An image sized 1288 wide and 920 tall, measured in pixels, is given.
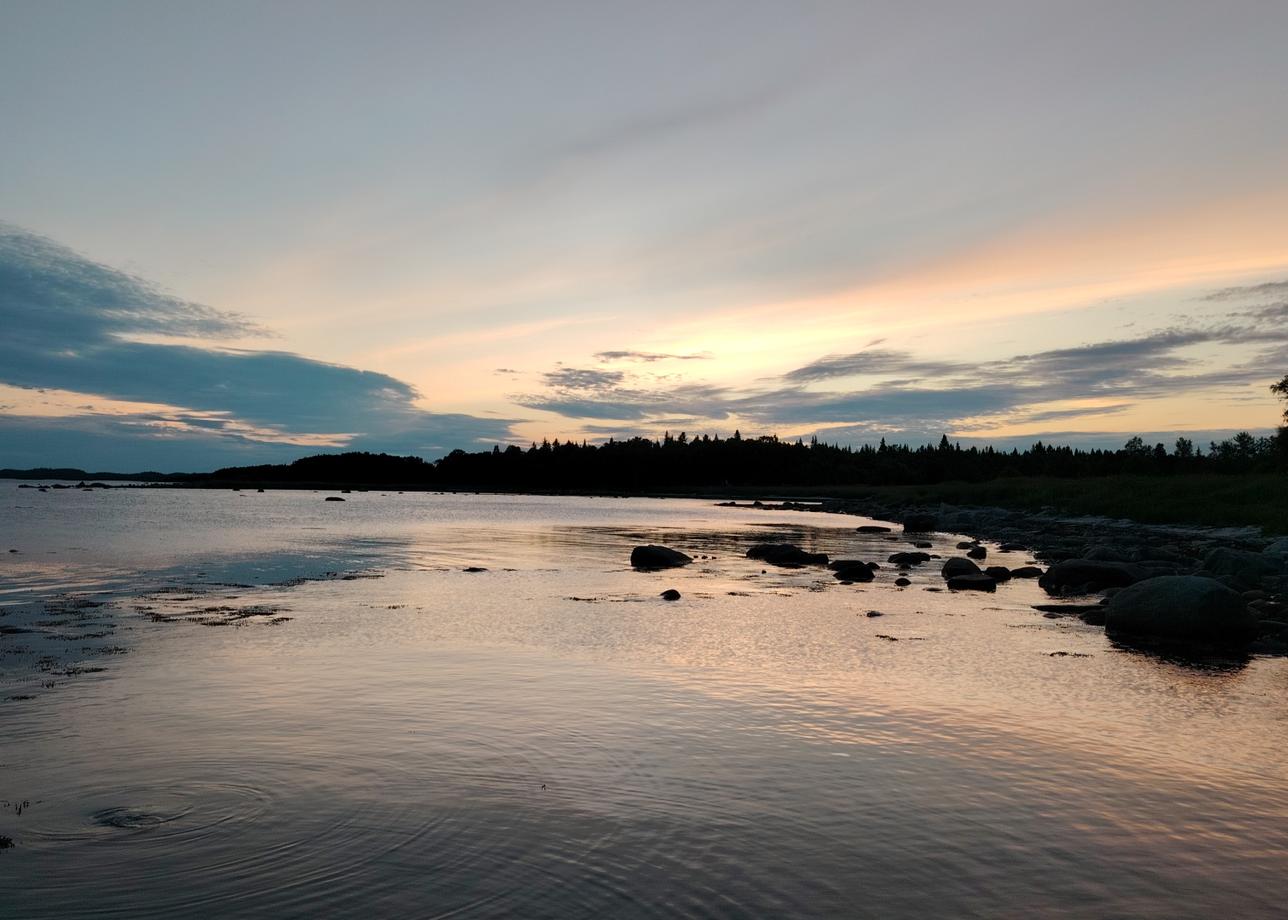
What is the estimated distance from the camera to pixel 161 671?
1644 cm

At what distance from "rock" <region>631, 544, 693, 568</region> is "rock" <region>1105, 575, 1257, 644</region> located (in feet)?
72.0

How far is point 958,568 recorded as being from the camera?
1384 inches

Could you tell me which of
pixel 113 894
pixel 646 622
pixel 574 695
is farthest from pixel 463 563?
pixel 113 894

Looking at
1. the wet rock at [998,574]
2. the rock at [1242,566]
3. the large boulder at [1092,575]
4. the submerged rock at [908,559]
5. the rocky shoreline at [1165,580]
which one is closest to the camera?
the rocky shoreline at [1165,580]

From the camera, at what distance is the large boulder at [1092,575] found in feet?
100

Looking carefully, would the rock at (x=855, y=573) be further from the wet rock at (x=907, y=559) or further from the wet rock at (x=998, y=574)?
the wet rock at (x=998, y=574)

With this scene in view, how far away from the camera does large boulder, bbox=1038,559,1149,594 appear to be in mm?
30594

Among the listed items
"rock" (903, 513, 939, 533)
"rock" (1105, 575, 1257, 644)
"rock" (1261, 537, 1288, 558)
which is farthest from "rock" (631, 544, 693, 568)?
"rock" (903, 513, 939, 533)

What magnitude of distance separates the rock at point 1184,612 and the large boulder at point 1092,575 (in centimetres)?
780

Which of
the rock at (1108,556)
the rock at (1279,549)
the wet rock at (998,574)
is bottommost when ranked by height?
the wet rock at (998,574)

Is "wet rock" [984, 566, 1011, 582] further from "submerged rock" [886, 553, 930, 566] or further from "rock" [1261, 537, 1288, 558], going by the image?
"rock" [1261, 537, 1288, 558]

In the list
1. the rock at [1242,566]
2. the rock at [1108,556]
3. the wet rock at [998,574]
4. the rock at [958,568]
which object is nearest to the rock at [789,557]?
the rock at [958,568]

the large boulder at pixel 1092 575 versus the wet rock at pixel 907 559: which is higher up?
the large boulder at pixel 1092 575

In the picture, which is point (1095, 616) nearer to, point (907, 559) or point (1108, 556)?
point (1108, 556)
